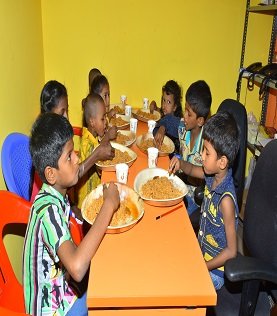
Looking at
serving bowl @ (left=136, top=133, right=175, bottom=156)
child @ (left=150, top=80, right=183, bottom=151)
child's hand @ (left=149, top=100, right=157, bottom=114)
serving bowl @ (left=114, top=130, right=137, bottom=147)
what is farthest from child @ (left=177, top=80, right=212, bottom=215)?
child's hand @ (left=149, top=100, right=157, bottom=114)

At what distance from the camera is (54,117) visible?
1.21 meters

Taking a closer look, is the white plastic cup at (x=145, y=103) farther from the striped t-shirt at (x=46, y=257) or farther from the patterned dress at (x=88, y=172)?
the striped t-shirt at (x=46, y=257)

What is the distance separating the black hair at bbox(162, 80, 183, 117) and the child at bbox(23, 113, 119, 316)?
1.73 meters

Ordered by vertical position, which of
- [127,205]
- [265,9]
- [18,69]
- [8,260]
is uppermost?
[265,9]

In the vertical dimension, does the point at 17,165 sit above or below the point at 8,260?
above

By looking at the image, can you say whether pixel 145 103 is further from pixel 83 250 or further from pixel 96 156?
pixel 83 250

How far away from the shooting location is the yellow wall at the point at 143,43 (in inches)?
113

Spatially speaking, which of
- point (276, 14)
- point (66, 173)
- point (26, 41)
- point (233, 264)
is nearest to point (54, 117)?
point (66, 173)

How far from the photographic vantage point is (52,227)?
1033 millimetres

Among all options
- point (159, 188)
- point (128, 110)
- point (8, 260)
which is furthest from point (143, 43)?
point (8, 260)

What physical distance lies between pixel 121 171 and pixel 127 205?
0.76 feet

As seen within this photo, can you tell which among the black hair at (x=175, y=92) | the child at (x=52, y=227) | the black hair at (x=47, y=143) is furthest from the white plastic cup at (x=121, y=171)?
the black hair at (x=175, y=92)

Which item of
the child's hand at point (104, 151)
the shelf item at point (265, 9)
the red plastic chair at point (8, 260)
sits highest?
the shelf item at point (265, 9)

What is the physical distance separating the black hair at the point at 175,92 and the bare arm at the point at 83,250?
6.09 ft
